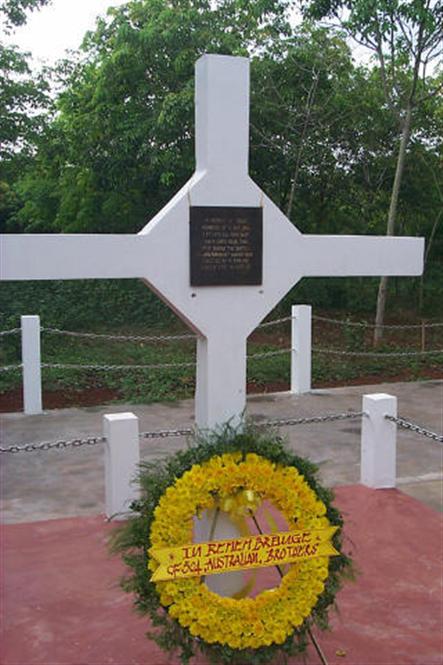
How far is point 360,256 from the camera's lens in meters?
3.98

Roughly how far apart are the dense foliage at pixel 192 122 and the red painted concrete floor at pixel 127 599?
29.2 feet

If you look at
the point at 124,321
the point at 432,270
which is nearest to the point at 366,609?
the point at 124,321

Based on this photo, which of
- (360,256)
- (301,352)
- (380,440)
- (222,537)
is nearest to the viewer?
(222,537)

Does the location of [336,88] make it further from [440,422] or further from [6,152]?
[440,422]

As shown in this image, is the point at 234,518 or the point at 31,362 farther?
the point at 31,362

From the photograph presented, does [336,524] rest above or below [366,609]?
above

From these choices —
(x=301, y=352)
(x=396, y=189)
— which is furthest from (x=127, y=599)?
(x=396, y=189)

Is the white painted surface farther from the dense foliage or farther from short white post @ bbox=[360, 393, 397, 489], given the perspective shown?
the dense foliage

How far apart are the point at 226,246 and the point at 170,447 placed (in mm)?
4154

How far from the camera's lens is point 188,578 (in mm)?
3088

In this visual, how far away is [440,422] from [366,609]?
4.86 meters

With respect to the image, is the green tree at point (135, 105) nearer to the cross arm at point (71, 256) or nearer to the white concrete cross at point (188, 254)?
the white concrete cross at point (188, 254)

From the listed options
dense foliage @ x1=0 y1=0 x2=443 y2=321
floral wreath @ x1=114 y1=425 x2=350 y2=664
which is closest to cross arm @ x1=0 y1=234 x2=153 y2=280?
floral wreath @ x1=114 y1=425 x2=350 y2=664

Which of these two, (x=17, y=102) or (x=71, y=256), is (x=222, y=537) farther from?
(x=17, y=102)
